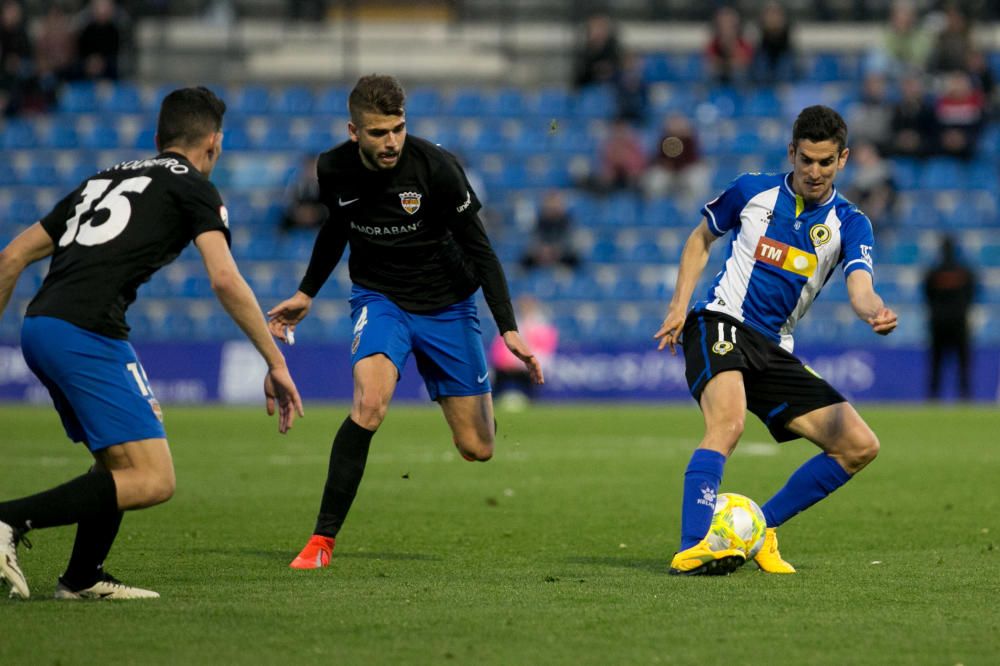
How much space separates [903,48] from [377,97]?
20391 mm

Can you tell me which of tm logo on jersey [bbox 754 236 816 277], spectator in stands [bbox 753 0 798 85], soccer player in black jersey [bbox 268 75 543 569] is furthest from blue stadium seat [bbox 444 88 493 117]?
tm logo on jersey [bbox 754 236 816 277]

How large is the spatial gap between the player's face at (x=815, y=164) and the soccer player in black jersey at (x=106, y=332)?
2669mm

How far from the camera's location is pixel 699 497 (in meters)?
7.02

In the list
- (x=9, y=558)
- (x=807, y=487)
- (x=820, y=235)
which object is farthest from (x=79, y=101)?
(x=9, y=558)

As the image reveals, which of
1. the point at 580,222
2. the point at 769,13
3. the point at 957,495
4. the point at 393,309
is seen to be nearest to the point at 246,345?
the point at 580,222

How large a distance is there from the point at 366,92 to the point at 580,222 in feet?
58.5

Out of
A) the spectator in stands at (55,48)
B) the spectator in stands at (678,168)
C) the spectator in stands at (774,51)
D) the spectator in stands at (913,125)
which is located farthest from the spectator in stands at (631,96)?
the spectator in stands at (55,48)

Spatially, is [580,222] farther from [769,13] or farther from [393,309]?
[393,309]

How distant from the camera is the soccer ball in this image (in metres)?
7.01

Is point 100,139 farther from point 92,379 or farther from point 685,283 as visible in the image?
point 92,379

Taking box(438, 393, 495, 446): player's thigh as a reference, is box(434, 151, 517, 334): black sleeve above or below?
above

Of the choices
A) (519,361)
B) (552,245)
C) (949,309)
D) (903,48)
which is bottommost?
(519,361)

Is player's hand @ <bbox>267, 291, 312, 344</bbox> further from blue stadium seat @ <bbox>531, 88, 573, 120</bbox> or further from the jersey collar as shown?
blue stadium seat @ <bbox>531, 88, 573, 120</bbox>

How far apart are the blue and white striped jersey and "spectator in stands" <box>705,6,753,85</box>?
18.7 metres
